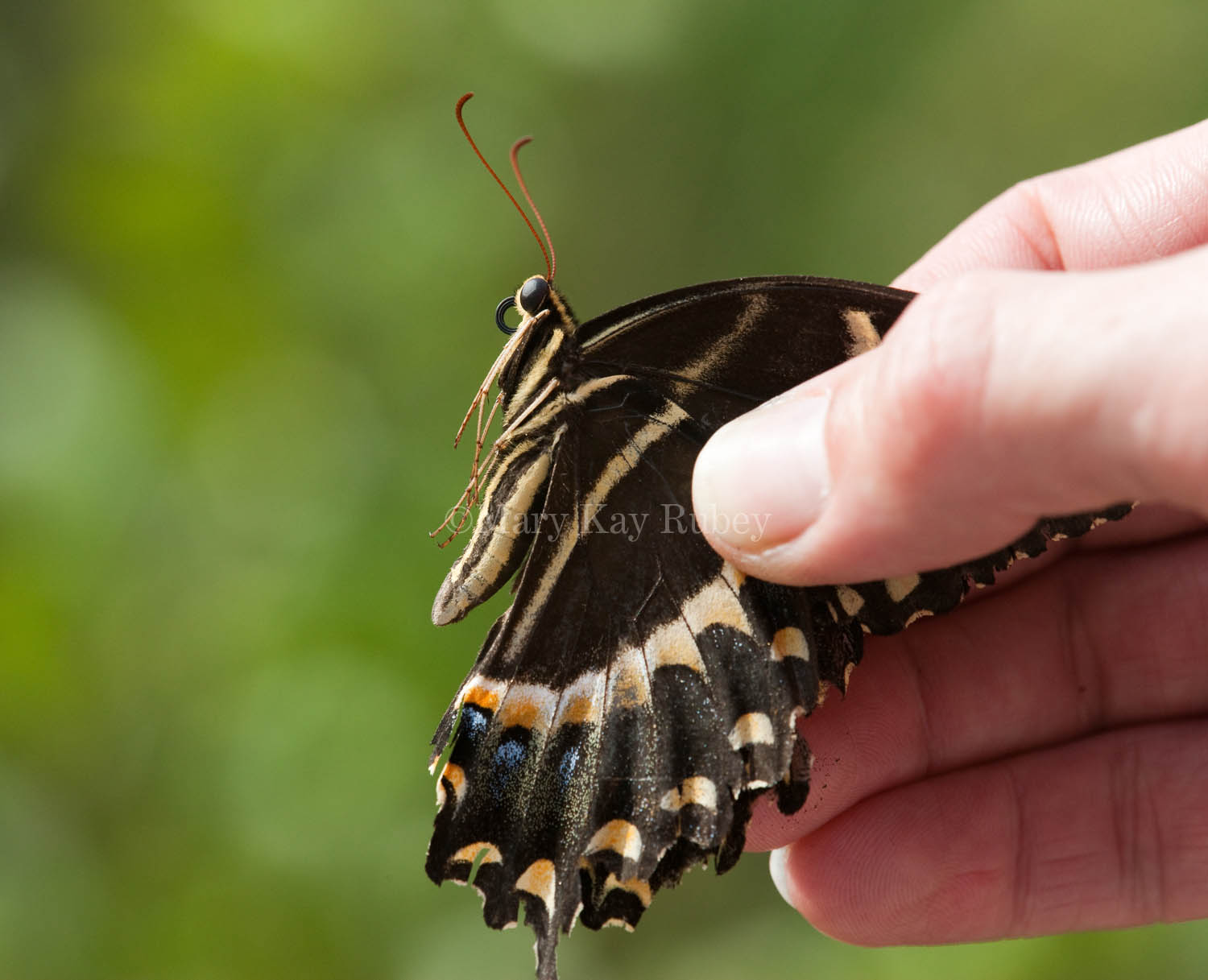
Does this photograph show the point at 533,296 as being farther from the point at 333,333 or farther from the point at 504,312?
the point at 333,333

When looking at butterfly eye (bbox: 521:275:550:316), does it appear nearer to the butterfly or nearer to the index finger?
the butterfly

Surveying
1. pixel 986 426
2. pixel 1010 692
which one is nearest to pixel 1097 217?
pixel 1010 692

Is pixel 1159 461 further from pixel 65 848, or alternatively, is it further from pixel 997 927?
pixel 65 848

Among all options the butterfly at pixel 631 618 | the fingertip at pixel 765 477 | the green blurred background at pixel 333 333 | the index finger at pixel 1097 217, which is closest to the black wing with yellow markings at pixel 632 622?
the butterfly at pixel 631 618

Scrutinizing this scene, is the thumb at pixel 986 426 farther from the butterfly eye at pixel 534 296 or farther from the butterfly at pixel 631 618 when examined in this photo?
the butterfly eye at pixel 534 296

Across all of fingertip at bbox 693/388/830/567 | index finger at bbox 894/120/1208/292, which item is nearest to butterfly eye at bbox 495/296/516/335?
fingertip at bbox 693/388/830/567
